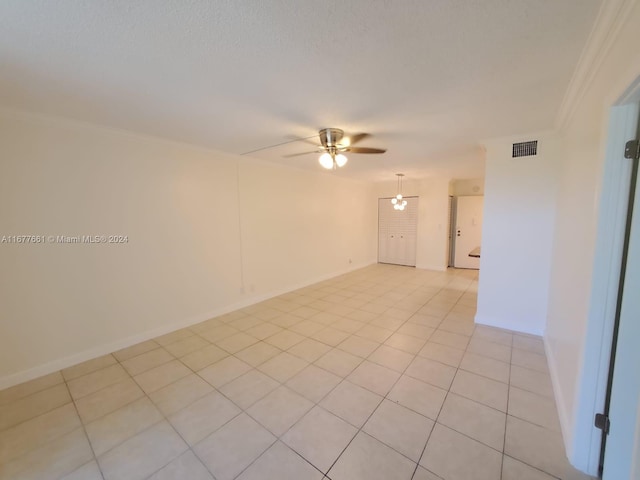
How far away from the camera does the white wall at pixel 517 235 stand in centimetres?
291

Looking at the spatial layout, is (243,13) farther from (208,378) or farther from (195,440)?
(208,378)

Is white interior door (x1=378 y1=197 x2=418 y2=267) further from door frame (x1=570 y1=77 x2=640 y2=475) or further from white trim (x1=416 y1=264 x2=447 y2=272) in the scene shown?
door frame (x1=570 y1=77 x2=640 y2=475)

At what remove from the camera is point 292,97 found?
6.48ft

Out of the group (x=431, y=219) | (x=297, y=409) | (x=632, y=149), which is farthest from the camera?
(x=431, y=219)

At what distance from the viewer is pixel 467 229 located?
6652 millimetres

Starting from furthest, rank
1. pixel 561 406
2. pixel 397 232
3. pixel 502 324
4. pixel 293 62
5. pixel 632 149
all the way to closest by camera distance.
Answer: pixel 397 232 → pixel 502 324 → pixel 561 406 → pixel 293 62 → pixel 632 149

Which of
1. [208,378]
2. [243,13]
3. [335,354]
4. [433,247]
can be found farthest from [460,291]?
[243,13]

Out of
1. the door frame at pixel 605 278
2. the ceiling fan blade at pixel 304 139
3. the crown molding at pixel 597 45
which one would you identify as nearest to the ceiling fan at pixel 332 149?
the ceiling fan blade at pixel 304 139

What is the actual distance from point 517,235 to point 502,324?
118cm

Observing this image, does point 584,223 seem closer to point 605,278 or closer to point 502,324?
point 605,278

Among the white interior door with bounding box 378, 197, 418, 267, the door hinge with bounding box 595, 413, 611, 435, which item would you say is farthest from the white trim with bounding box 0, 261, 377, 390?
the white interior door with bounding box 378, 197, 418, 267

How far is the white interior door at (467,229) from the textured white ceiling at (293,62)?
419 centimetres

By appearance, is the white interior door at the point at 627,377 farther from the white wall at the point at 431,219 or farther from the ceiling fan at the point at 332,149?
the white wall at the point at 431,219

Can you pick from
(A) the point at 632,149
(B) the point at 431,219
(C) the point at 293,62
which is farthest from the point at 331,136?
(B) the point at 431,219
